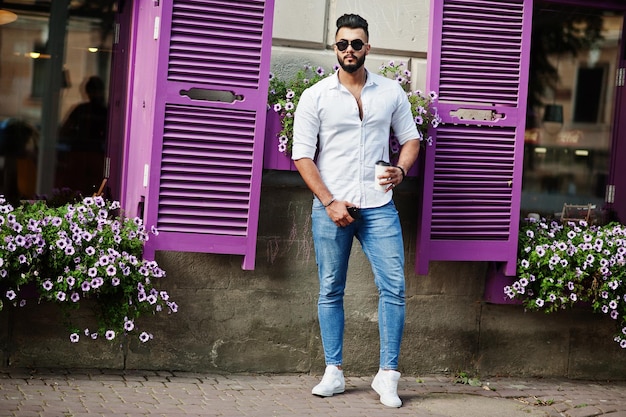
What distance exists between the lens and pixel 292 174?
6832mm

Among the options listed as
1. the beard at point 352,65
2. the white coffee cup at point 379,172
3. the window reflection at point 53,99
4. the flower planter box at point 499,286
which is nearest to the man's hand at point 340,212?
the white coffee cup at point 379,172

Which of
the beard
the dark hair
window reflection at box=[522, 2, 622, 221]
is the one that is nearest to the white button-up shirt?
the beard

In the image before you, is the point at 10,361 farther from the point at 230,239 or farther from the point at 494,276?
the point at 494,276

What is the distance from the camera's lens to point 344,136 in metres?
6.15

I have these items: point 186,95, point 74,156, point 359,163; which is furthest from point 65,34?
point 359,163

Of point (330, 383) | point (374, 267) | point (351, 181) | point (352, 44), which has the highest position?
point (352, 44)

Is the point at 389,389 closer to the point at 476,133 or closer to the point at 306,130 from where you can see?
the point at 306,130

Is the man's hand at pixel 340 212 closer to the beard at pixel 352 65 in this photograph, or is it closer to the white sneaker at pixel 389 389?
the beard at pixel 352 65

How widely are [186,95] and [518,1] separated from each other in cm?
220

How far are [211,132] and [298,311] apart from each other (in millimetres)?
1294

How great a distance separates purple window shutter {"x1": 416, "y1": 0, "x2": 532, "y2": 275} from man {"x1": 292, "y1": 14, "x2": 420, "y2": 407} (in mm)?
643

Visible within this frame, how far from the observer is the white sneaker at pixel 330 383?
6223 mm

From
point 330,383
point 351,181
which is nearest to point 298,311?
point 330,383

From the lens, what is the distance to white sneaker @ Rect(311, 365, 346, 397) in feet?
20.4
